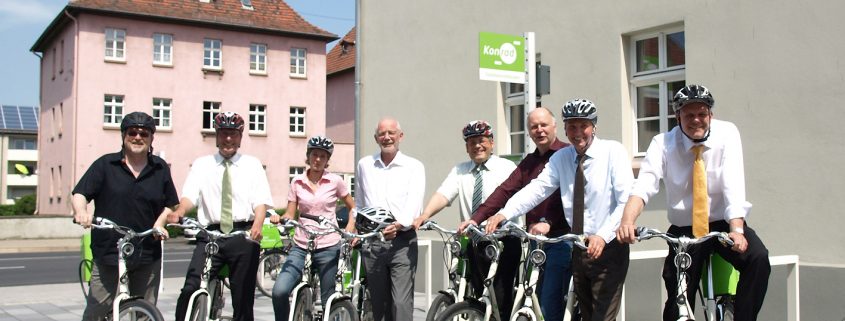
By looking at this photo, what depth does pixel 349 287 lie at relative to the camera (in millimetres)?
7602

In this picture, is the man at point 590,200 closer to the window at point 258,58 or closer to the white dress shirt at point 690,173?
the white dress shirt at point 690,173

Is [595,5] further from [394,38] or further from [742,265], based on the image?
[742,265]

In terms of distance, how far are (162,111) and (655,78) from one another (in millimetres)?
37155

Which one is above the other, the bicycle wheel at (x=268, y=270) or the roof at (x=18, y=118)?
the roof at (x=18, y=118)

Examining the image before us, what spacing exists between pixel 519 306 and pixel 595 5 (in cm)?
573

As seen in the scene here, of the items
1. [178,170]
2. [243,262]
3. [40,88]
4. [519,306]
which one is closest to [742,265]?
[519,306]

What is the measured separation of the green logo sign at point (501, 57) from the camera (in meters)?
8.19

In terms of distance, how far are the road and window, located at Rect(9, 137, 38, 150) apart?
6694 centimetres

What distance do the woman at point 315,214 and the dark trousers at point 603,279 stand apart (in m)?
2.84

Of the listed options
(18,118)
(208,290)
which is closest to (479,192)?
(208,290)

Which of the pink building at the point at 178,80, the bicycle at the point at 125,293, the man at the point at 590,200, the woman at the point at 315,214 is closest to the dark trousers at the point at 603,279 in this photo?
the man at the point at 590,200

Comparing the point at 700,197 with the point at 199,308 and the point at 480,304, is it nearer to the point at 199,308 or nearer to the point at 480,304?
the point at 480,304

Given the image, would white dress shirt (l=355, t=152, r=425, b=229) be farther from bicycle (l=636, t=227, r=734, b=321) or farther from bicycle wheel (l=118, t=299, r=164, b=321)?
bicycle (l=636, t=227, r=734, b=321)

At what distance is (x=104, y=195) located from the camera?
21.1ft
